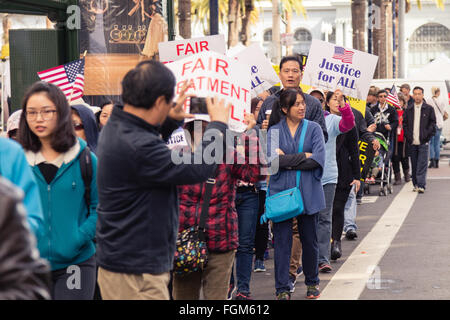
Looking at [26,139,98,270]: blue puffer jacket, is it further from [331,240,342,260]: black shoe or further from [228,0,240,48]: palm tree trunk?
[228,0,240,48]: palm tree trunk

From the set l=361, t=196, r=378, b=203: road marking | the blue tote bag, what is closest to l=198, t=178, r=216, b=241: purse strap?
the blue tote bag

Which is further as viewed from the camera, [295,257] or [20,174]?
[295,257]

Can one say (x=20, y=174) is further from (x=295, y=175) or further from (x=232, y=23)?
(x=232, y=23)

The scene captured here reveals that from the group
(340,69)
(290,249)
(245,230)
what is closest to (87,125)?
(245,230)

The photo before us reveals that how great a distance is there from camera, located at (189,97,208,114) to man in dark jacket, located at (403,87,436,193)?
10605 millimetres

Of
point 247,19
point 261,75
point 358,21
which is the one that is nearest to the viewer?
point 261,75

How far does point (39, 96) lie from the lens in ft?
14.0

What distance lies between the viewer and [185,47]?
298 inches

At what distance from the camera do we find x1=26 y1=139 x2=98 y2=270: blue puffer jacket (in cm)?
424

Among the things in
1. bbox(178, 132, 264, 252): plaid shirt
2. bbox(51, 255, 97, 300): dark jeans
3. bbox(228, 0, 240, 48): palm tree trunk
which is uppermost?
bbox(228, 0, 240, 48): palm tree trunk

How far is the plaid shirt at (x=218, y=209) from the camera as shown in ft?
16.4

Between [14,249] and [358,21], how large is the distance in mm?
23921

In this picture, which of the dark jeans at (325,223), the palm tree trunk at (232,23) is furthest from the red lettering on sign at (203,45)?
the palm tree trunk at (232,23)
